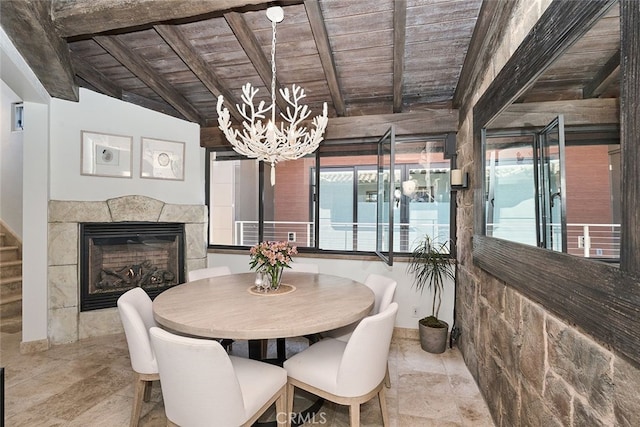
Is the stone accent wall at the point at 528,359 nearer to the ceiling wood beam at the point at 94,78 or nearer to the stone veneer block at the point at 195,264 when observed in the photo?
the stone veneer block at the point at 195,264

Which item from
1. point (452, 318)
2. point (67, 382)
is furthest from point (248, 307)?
point (452, 318)

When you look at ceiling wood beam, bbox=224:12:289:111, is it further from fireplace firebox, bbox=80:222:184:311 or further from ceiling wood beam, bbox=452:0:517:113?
fireplace firebox, bbox=80:222:184:311

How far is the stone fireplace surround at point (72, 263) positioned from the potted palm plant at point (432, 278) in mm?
3284

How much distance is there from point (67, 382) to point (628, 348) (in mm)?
3476

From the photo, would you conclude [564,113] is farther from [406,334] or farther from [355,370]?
[406,334]

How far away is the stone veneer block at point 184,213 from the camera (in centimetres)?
389

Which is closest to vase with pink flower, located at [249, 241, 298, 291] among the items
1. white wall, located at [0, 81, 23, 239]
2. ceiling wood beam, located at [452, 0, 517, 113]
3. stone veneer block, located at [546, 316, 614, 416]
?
stone veneer block, located at [546, 316, 614, 416]

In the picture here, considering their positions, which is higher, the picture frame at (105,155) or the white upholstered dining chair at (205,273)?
the picture frame at (105,155)

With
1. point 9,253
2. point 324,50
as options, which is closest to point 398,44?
point 324,50

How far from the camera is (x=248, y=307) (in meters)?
1.90

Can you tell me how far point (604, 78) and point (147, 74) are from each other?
144 inches

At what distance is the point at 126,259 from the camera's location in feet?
12.2

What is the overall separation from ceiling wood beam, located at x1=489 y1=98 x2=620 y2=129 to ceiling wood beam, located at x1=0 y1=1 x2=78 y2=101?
130 inches

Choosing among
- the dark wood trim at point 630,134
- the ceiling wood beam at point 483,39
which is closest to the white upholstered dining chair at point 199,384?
the dark wood trim at point 630,134
